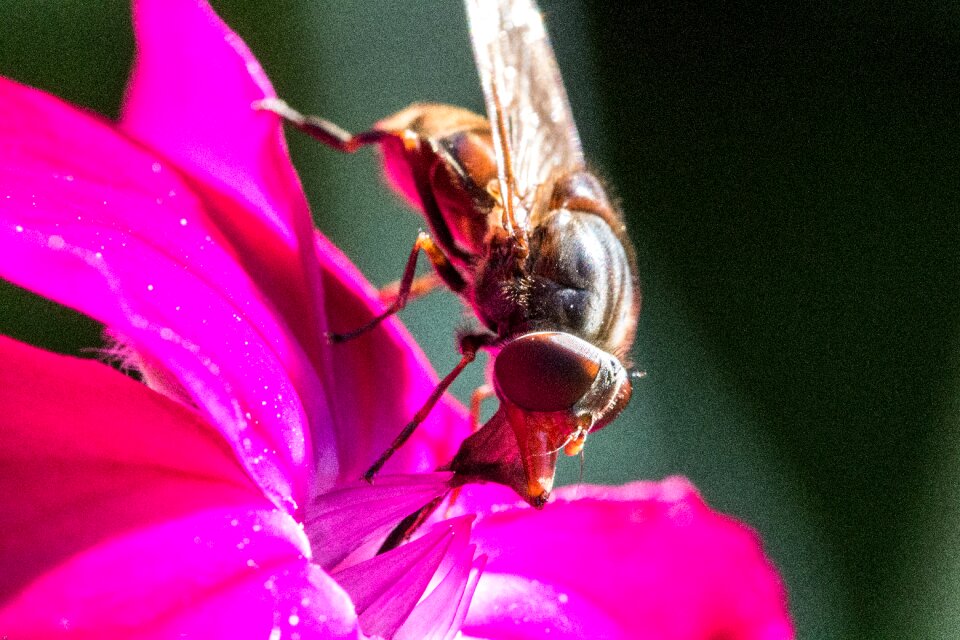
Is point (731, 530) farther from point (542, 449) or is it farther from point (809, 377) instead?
point (809, 377)

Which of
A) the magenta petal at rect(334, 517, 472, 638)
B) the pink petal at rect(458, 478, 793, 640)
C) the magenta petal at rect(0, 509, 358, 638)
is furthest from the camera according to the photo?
the pink petal at rect(458, 478, 793, 640)

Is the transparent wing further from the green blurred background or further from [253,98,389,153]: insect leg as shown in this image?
→ the green blurred background

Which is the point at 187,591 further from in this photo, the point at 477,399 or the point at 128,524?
the point at 477,399

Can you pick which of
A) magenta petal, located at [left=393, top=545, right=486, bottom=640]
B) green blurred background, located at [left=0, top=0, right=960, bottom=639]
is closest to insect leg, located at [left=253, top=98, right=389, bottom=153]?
magenta petal, located at [left=393, top=545, right=486, bottom=640]

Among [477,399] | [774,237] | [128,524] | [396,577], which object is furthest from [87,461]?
[774,237]

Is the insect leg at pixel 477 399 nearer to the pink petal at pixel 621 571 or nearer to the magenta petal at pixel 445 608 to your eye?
the pink petal at pixel 621 571

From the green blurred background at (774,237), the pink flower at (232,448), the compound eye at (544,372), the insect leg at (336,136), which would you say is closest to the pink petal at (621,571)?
the pink flower at (232,448)
